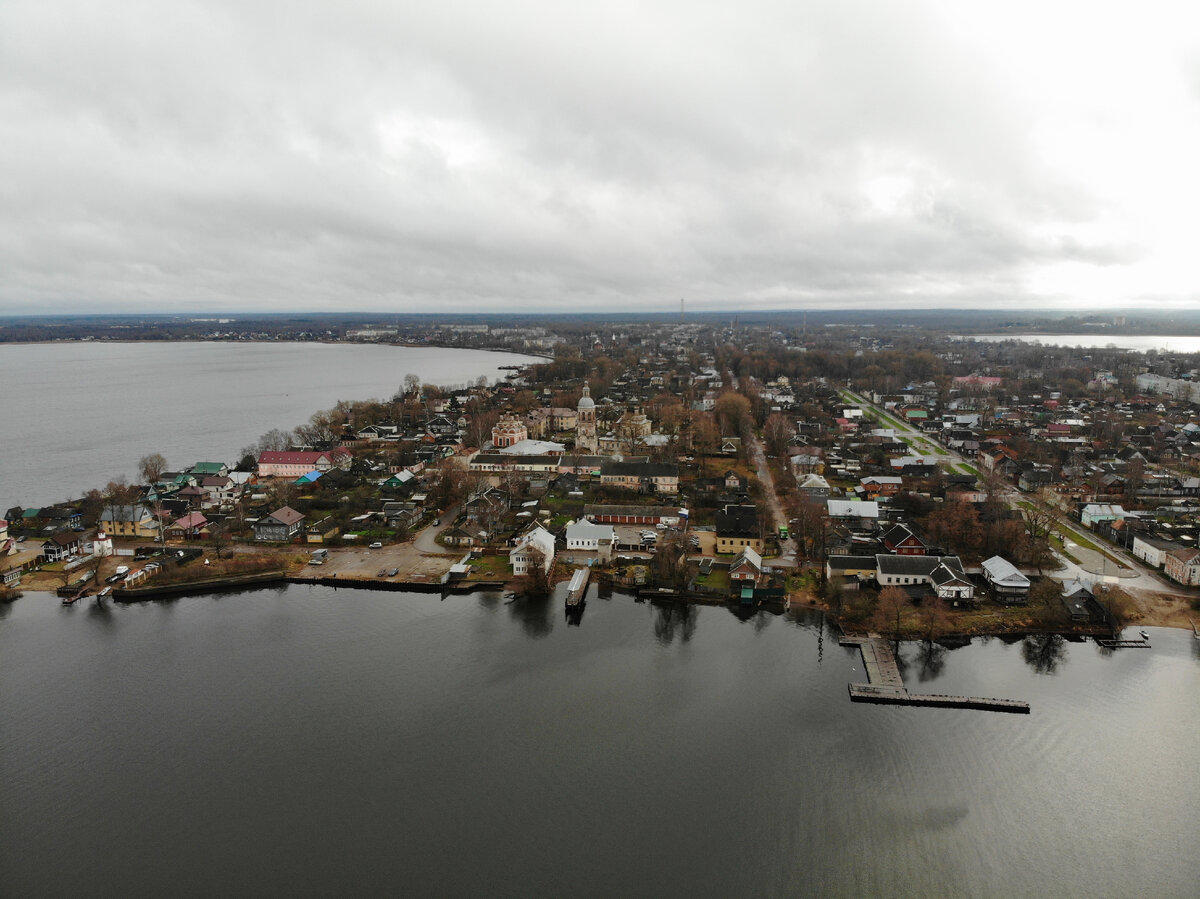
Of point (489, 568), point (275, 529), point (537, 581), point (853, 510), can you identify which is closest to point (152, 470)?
point (275, 529)

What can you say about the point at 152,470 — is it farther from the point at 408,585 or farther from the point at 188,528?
the point at 408,585

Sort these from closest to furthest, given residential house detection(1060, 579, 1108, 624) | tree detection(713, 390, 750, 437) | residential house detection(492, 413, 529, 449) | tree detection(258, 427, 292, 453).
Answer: residential house detection(1060, 579, 1108, 624) → tree detection(258, 427, 292, 453) → residential house detection(492, 413, 529, 449) → tree detection(713, 390, 750, 437)

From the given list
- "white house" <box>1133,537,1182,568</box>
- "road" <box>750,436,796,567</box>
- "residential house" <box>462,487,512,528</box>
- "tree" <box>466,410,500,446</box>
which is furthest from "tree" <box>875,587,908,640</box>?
"tree" <box>466,410,500,446</box>

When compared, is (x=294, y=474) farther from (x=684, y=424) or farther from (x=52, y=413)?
(x=52, y=413)

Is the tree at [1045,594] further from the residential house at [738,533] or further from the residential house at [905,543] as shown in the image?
the residential house at [738,533]

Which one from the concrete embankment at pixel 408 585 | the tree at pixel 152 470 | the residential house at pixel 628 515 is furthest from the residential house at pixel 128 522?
the residential house at pixel 628 515

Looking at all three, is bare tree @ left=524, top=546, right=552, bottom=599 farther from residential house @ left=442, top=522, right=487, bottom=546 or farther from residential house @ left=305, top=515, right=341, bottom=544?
residential house @ left=305, top=515, right=341, bottom=544
